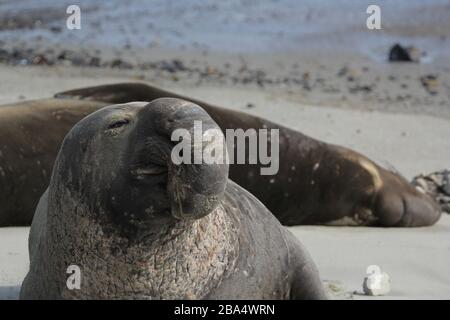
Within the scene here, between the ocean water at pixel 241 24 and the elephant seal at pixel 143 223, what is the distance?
11.5 m

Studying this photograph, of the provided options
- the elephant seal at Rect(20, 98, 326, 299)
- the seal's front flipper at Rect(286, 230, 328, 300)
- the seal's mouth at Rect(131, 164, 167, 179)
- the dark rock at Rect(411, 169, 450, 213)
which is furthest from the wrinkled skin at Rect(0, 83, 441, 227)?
the seal's mouth at Rect(131, 164, 167, 179)

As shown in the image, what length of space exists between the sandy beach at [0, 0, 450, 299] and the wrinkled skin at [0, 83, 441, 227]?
0.13m

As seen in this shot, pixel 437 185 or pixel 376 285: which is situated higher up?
pixel 376 285

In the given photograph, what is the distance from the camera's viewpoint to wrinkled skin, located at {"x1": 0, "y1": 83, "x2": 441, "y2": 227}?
6012 mm

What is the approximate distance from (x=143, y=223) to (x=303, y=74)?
406 inches

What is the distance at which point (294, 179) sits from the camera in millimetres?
6613

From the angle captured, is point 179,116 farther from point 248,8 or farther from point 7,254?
point 248,8

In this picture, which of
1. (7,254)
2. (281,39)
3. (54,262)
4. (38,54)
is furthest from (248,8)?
(54,262)

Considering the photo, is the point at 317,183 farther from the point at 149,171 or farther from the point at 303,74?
the point at 303,74

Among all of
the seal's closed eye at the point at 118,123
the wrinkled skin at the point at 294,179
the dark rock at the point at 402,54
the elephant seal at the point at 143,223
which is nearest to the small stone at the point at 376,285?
the elephant seal at the point at 143,223

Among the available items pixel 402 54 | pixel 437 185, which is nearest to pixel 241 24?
pixel 402 54

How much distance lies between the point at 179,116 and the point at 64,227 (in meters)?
0.62

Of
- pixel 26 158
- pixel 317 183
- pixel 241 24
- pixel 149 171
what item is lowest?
pixel 241 24

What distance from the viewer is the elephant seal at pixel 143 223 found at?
3254mm
